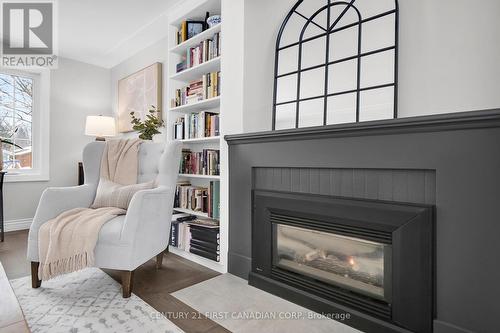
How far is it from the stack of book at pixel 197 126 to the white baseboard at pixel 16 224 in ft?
7.83

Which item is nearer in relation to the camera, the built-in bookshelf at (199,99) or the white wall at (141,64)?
the built-in bookshelf at (199,99)

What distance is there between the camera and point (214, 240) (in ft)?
7.29

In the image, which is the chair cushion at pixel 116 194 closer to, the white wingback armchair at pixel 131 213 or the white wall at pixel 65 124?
the white wingback armchair at pixel 131 213

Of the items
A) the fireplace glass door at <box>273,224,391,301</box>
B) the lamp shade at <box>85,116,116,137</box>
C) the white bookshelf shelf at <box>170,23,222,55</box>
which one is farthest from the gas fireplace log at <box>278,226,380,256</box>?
the lamp shade at <box>85,116,116,137</box>

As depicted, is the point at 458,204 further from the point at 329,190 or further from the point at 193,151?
the point at 193,151

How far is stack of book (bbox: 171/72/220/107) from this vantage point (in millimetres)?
2397

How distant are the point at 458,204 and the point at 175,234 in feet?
7.09

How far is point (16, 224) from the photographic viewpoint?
3.40m

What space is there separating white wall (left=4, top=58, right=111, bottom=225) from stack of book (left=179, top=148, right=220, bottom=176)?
212 cm

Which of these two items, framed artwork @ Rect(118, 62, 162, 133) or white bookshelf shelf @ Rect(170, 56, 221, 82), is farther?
framed artwork @ Rect(118, 62, 162, 133)

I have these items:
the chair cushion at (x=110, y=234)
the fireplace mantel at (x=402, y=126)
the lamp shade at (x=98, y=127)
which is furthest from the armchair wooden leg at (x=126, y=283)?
the lamp shade at (x=98, y=127)

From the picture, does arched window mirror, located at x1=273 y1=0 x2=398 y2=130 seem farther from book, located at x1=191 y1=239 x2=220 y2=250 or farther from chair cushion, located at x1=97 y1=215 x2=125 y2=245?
chair cushion, located at x1=97 y1=215 x2=125 y2=245

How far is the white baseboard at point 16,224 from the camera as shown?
3355 mm

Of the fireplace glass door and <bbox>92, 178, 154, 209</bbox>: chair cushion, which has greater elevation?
<bbox>92, 178, 154, 209</bbox>: chair cushion
